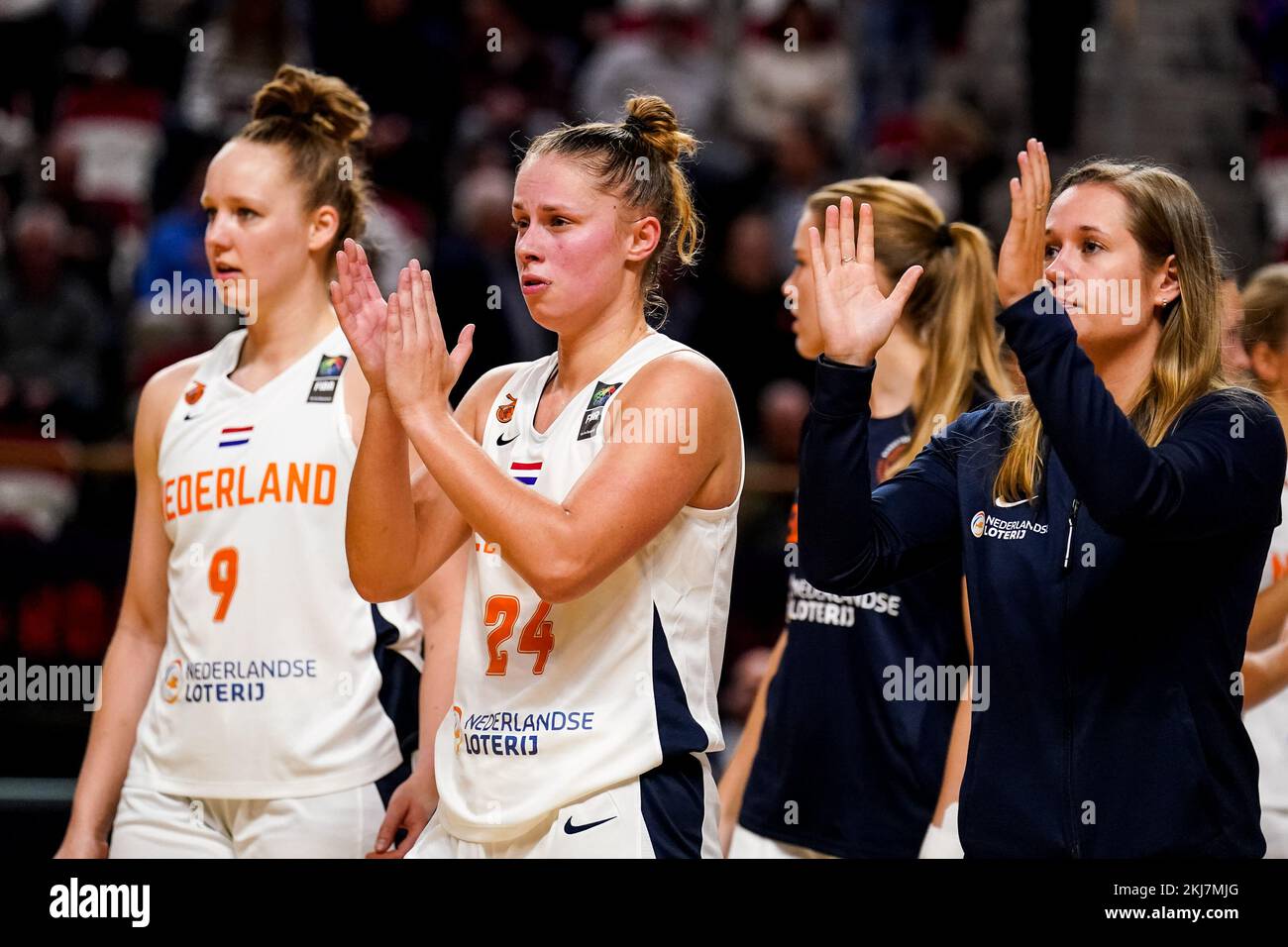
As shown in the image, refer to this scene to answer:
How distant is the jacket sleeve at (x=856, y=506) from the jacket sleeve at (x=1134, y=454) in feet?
0.87

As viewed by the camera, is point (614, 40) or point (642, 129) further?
point (614, 40)

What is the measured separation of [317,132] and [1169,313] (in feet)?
6.06

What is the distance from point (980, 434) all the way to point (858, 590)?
0.38 m

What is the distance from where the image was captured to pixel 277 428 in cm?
335

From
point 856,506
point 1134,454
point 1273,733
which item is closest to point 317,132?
point 856,506

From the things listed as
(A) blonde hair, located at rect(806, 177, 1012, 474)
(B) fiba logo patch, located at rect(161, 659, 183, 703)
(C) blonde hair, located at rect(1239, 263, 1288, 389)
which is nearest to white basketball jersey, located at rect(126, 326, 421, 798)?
(B) fiba logo patch, located at rect(161, 659, 183, 703)

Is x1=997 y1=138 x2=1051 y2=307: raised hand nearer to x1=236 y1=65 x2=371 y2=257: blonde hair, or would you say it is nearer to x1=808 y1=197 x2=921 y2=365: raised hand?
x1=808 y1=197 x2=921 y2=365: raised hand

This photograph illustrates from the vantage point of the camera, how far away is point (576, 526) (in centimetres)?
262

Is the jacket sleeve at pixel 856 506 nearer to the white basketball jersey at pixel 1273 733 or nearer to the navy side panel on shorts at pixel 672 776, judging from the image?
the navy side panel on shorts at pixel 672 776

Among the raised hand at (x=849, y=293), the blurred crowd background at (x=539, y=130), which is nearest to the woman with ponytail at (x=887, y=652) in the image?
the raised hand at (x=849, y=293)

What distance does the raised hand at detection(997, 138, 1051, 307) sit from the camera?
2574 millimetres

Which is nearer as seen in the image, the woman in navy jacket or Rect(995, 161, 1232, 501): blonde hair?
the woman in navy jacket
